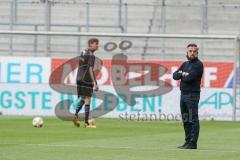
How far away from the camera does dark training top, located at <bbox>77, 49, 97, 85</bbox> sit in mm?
20297

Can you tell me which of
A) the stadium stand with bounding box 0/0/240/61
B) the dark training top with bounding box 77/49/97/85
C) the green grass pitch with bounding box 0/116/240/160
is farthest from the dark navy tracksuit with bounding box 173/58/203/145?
the stadium stand with bounding box 0/0/240/61

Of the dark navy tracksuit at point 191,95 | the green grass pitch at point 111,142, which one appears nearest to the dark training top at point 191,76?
the dark navy tracksuit at point 191,95

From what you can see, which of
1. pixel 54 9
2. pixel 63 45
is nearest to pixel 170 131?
pixel 63 45

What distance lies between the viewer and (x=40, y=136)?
16.5m

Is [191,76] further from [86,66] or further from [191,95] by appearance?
[86,66]

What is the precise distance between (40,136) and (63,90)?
893 centimetres

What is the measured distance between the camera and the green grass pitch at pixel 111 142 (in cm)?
1209

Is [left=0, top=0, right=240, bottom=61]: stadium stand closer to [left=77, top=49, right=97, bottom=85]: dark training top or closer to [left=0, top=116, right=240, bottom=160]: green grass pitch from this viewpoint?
[left=0, top=116, right=240, bottom=160]: green grass pitch

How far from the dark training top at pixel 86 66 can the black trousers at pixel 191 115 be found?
6.49 metres

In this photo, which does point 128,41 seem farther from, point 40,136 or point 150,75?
point 40,136

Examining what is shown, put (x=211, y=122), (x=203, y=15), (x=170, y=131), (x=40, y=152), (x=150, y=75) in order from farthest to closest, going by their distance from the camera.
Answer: (x=203, y=15)
(x=150, y=75)
(x=211, y=122)
(x=170, y=131)
(x=40, y=152)

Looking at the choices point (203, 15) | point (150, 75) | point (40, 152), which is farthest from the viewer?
point (203, 15)

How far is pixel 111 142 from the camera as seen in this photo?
1511cm

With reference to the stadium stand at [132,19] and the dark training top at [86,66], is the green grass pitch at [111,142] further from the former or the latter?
the stadium stand at [132,19]
